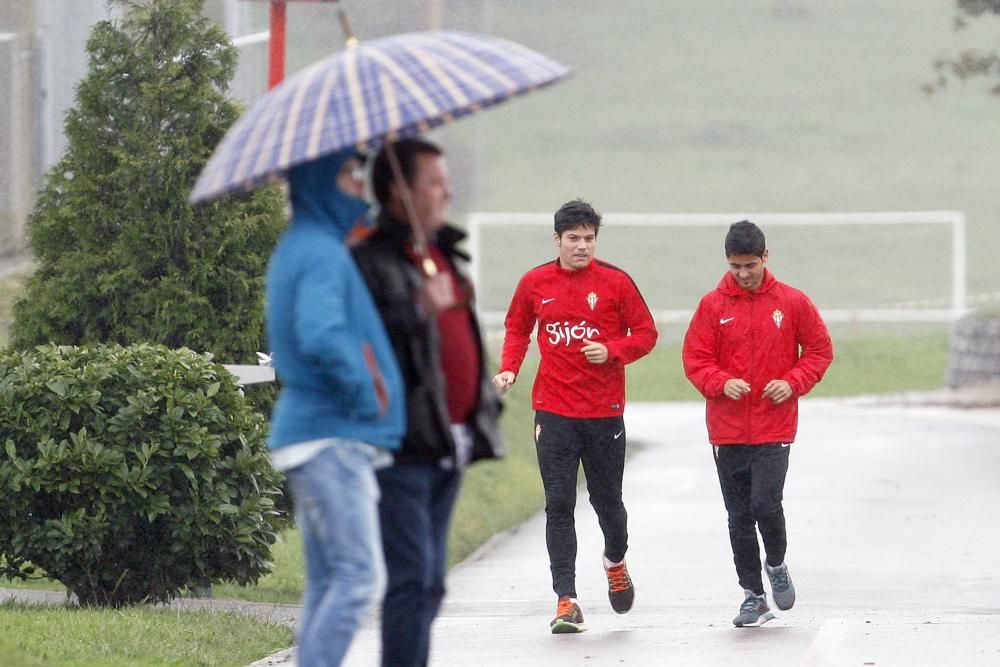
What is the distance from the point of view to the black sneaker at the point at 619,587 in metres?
8.91

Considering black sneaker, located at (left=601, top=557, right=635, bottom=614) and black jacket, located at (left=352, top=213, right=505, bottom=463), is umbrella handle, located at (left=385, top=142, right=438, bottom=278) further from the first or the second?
black sneaker, located at (left=601, top=557, right=635, bottom=614)

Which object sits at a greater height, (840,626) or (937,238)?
(840,626)

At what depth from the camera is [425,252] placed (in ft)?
17.8

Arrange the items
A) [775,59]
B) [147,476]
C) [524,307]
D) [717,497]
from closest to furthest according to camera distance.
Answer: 1. [147,476]
2. [524,307]
3. [717,497]
4. [775,59]

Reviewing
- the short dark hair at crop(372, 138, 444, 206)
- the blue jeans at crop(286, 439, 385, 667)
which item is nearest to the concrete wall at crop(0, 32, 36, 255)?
the short dark hair at crop(372, 138, 444, 206)

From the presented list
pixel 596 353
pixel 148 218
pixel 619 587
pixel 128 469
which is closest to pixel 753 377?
pixel 596 353

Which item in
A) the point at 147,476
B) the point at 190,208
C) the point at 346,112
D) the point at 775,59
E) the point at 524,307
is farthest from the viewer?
the point at 775,59

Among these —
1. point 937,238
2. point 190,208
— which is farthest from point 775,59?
point 190,208

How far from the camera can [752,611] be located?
8508mm

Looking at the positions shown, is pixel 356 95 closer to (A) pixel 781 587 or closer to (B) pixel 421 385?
(B) pixel 421 385

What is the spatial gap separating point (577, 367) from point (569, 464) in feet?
1.37

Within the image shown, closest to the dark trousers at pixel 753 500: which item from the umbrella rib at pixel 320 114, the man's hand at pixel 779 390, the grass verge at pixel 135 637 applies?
the man's hand at pixel 779 390

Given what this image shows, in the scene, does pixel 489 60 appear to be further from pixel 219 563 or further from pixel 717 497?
pixel 717 497

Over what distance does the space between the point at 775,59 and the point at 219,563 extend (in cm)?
7851
